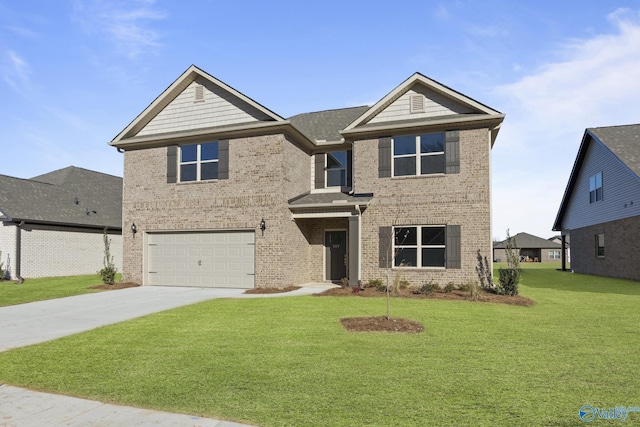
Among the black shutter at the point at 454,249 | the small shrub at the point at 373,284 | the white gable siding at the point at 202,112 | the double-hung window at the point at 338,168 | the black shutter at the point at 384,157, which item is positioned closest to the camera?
the black shutter at the point at 454,249

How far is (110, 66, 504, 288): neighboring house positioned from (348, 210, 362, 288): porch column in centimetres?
4

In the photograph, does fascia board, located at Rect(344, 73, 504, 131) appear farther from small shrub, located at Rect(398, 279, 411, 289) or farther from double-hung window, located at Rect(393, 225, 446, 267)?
small shrub, located at Rect(398, 279, 411, 289)

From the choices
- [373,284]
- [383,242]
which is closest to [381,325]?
[373,284]

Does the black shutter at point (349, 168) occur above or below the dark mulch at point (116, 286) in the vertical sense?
above

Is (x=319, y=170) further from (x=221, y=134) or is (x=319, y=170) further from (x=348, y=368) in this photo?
(x=348, y=368)

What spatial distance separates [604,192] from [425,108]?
15130 millimetres

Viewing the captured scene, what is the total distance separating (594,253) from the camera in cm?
2553

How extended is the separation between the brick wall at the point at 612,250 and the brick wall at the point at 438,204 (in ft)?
37.5

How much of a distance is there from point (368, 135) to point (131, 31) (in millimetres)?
9156

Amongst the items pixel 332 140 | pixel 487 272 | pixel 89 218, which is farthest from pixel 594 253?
pixel 89 218

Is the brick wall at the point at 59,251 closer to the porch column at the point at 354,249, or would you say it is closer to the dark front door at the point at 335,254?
the dark front door at the point at 335,254

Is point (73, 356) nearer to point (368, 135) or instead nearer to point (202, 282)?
point (202, 282)

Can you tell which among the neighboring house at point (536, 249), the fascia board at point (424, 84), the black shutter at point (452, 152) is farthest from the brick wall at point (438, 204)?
the neighboring house at point (536, 249)

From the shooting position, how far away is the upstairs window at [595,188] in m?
24.3
